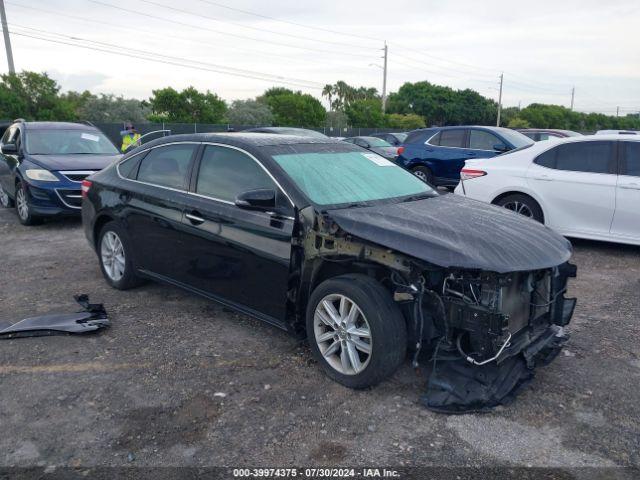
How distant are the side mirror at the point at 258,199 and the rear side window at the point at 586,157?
493 centimetres

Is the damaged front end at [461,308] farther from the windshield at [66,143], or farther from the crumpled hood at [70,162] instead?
the windshield at [66,143]

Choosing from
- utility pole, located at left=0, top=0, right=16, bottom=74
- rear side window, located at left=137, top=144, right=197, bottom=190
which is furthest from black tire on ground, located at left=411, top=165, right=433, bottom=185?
utility pole, located at left=0, top=0, right=16, bottom=74

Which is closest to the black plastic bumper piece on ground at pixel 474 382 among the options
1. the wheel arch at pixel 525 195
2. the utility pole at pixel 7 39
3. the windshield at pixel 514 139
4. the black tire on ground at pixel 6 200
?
the wheel arch at pixel 525 195

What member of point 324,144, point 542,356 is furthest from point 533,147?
→ point 542,356

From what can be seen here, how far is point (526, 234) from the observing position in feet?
12.7

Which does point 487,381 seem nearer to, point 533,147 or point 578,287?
point 578,287

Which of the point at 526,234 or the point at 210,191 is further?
the point at 210,191

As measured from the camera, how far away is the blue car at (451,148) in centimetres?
1124

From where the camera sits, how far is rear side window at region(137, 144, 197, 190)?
4879 millimetres

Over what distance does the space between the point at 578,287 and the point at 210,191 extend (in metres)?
3.97

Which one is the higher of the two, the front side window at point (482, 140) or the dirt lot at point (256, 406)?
the front side window at point (482, 140)

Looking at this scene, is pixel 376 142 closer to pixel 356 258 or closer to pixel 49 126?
pixel 49 126

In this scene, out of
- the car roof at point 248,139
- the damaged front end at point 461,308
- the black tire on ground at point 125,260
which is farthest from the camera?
the black tire on ground at point 125,260

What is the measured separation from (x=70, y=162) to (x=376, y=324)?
707 cm
